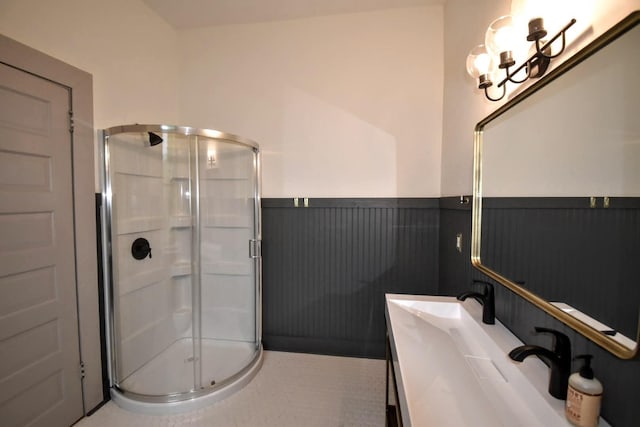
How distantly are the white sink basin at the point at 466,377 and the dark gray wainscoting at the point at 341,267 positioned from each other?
933 millimetres

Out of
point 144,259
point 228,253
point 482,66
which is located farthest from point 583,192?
point 144,259

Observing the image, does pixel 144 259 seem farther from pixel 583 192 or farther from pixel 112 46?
pixel 583 192

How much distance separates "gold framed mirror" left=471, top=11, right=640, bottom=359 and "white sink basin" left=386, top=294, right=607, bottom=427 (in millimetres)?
204

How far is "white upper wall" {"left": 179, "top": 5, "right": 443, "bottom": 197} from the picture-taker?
2150 mm

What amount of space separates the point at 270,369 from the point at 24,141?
208cm

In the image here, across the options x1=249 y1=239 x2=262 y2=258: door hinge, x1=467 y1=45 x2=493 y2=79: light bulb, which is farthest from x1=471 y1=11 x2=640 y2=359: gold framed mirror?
x1=249 y1=239 x2=262 y2=258: door hinge

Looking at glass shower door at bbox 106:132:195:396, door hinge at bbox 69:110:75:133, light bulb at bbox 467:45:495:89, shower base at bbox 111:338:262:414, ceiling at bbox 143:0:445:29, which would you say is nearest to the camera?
light bulb at bbox 467:45:495:89

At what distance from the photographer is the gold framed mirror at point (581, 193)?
2.05 feet

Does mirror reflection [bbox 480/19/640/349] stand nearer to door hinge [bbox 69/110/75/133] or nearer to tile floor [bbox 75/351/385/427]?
tile floor [bbox 75/351/385/427]

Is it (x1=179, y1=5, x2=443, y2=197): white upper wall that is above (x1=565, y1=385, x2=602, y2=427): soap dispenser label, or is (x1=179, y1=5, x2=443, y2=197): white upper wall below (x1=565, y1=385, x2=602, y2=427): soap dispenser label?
above

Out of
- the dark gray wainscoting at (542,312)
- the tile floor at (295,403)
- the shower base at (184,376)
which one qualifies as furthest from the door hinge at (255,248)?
the dark gray wainscoting at (542,312)

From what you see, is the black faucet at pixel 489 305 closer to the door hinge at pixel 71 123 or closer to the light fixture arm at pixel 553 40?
the light fixture arm at pixel 553 40

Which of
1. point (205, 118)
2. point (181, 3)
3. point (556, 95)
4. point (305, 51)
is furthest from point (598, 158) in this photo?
point (181, 3)

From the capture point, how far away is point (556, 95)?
2.89 feet
